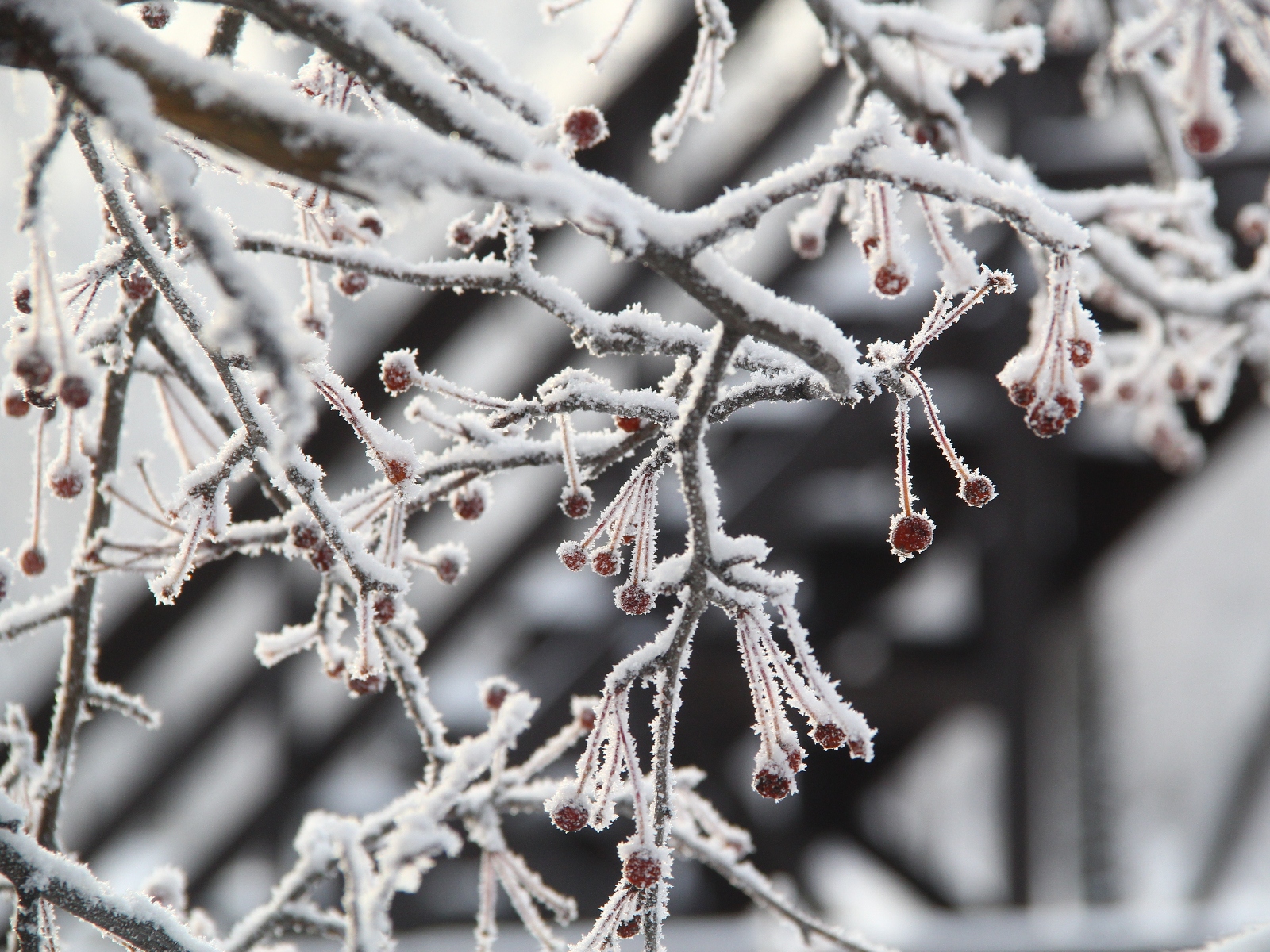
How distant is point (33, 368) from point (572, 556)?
0.23m

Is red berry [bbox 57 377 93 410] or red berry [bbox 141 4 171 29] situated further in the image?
red berry [bbox 141 4 171 29]

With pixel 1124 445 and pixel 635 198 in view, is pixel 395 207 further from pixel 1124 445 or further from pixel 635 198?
pixel 1124 445

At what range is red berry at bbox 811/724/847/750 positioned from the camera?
398 millimetres

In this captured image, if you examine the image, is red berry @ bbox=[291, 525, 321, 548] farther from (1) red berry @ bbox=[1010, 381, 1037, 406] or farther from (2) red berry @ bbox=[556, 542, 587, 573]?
(1) red berry @ bbox=[1010, 381, 1037, 406]

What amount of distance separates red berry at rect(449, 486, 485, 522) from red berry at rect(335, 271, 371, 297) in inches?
4.8

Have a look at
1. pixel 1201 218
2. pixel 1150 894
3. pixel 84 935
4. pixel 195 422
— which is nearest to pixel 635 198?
pixel 195 422

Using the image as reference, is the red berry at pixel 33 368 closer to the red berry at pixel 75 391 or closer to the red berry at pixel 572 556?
the red berry at pixel 75 391

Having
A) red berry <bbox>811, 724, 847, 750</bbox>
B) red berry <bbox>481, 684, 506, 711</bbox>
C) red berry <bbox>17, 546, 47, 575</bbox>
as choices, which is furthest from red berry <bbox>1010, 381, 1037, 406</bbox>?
red berry <bbox>17, 546, 47, 575</bbox>

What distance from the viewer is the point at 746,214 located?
33 cm

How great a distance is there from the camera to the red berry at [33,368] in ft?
1.01

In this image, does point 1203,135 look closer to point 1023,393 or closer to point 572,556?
point 1023,393

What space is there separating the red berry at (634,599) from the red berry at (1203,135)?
1.09 ft

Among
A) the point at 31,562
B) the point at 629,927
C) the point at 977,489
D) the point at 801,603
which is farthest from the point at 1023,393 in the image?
the point at 801,603

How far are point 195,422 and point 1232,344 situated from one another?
84 centimetres
